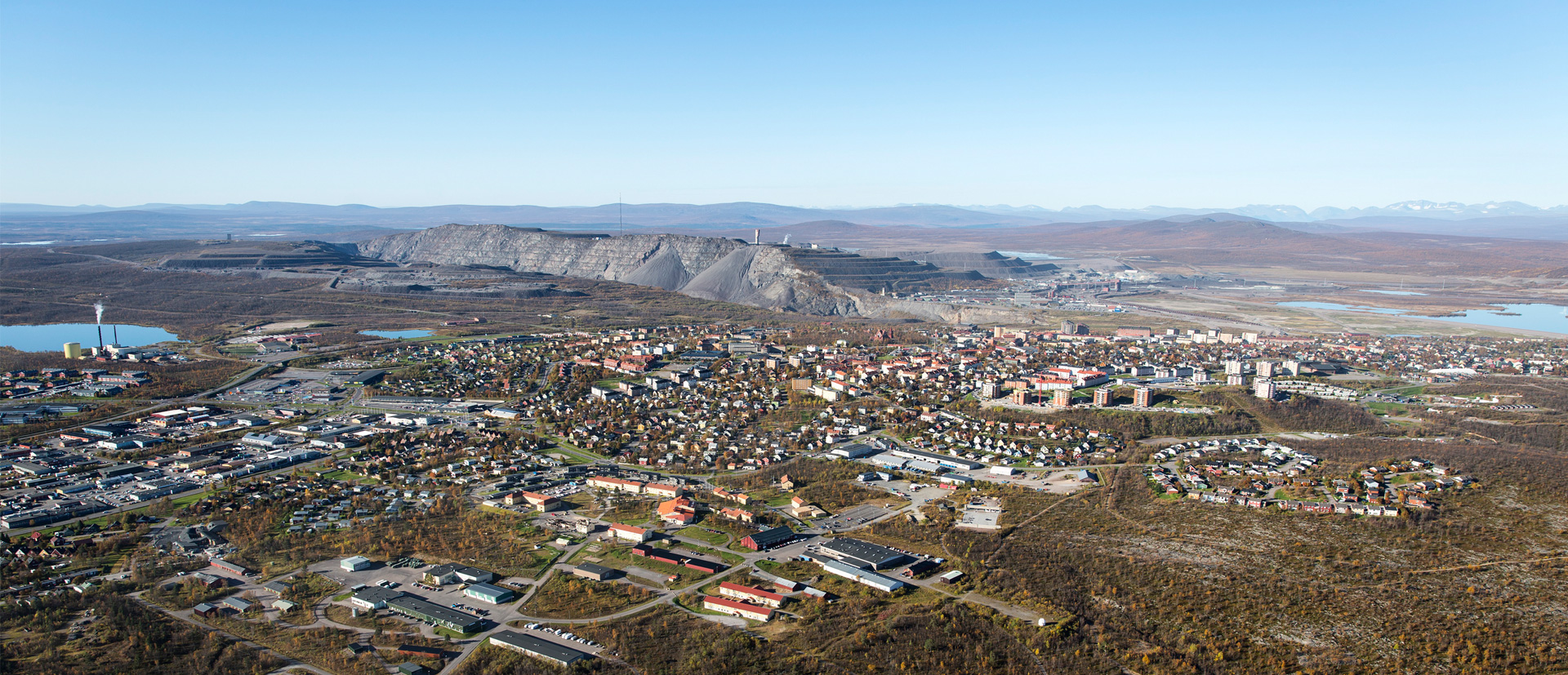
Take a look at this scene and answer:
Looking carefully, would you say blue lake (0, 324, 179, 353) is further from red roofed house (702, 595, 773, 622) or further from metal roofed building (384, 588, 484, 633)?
red roofed house (702, 595, 773, 622)

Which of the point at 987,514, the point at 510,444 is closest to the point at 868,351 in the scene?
the point at 510,444

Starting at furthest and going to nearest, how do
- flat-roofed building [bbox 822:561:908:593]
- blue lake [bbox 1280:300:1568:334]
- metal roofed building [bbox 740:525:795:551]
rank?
blue lake [bbox 1280:300:1568:334] < metal roofed building [bbox 740:525:795:551] < flat-roofed building [bbox 822:561:908:593]

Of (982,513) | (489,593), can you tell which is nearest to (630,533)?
(489,593)

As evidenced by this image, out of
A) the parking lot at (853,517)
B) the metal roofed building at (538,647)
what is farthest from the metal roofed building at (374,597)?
the parking lot at (853,517)

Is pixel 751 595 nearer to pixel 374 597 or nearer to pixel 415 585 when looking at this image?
pixel 415 585

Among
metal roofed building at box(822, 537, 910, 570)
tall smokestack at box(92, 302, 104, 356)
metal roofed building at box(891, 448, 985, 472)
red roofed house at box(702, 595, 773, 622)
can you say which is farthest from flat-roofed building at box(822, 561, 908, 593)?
tall smokestack at box(92, 302, 104, 356)

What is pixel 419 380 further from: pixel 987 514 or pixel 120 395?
pixel 987 514

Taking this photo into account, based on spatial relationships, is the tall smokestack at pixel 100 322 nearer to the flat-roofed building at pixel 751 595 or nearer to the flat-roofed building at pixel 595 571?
the flat-roofed building at pixel 595 571
